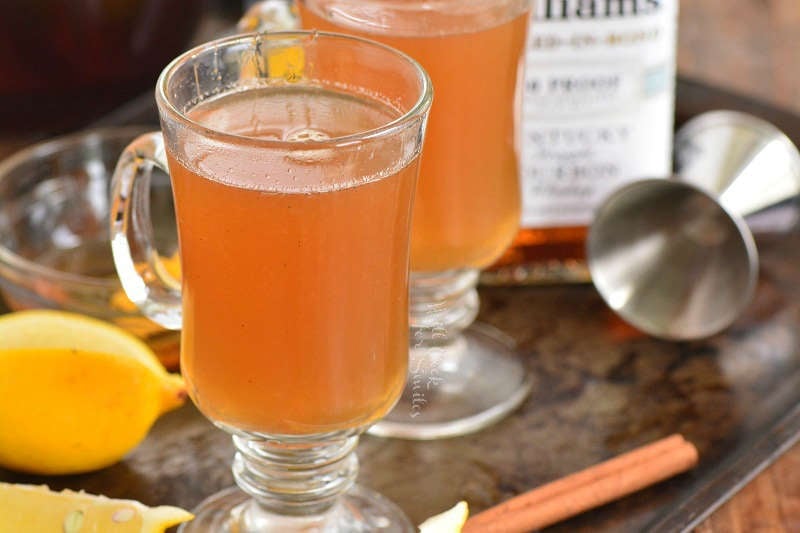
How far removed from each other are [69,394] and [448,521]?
1.07ft

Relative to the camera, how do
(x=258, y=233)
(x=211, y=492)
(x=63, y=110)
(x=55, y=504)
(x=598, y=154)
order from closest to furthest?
(x=258, y=233) < (x=55, y=504) < (x=211, y=492) < (x=598, y=154) < (x=63, y=110)

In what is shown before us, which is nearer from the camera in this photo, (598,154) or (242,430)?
(242,430)

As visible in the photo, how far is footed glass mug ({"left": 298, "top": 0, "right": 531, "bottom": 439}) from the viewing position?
1.12 m

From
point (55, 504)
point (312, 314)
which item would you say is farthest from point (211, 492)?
point (312, 314)

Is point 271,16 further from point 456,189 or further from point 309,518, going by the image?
point 309,518

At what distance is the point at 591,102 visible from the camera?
1.44 m

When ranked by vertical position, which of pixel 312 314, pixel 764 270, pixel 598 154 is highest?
pixel 312 314

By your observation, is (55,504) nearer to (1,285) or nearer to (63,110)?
(1,285)

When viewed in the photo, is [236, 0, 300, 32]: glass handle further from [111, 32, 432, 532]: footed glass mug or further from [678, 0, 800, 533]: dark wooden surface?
[678, 0, 800, 533]: dark wooden surface

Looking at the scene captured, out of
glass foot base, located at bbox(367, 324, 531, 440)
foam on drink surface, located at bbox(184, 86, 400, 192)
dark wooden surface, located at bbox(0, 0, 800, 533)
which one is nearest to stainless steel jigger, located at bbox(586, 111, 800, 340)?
dark wooden surface, located at bbox(0, 0, 800, 533)

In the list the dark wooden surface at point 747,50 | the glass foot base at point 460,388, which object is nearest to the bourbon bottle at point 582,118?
the glass foot base at point 460,388

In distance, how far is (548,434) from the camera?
48.6 inches

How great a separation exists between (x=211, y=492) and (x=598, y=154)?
59 cm

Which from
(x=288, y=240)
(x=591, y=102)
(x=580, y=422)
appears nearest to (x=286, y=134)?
(x=288, y=240)
